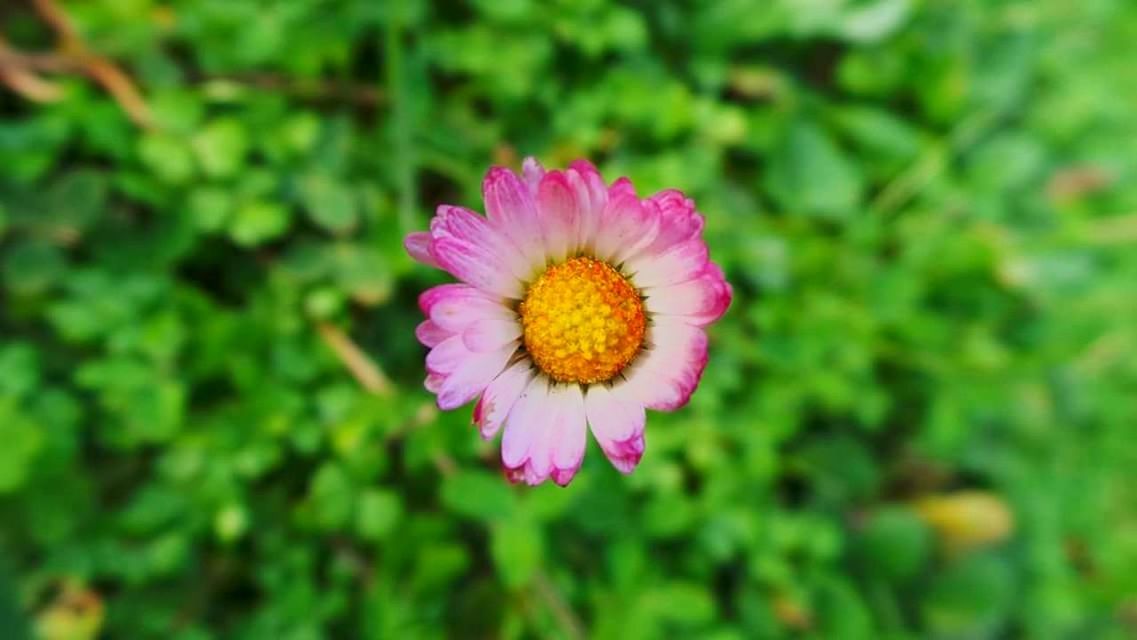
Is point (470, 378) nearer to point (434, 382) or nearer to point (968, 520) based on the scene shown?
point (434, 382)

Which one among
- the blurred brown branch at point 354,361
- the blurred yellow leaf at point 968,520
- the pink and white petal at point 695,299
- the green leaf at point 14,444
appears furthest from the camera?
the blurred yellow leaf at point 968,520

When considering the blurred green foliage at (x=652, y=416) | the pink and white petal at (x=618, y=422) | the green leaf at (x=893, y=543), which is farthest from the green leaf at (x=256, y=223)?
the green leaf at (x=893, y=543)

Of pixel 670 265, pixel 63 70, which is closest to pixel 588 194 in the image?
pixel 670 265

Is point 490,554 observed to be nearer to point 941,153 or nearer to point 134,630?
point 134,630

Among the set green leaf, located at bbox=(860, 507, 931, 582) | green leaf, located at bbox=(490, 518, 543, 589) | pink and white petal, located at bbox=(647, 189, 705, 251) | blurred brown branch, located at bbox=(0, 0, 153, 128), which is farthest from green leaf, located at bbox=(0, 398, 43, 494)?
green leaf, located at bbox=(860, 507, 931, 582)

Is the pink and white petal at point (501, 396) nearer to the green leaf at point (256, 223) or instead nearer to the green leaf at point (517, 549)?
the green leaf at point (517, 549)
